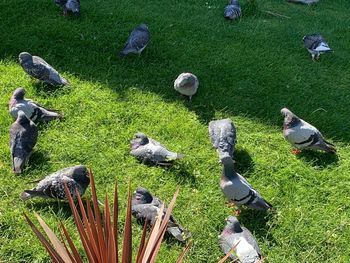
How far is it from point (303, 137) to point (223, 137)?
0.95 m

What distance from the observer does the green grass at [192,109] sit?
430cm

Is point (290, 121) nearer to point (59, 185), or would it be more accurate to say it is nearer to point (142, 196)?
point (142, 196)

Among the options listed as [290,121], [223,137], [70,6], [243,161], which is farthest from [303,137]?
[70,6]

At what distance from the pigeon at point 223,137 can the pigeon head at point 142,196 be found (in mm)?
969

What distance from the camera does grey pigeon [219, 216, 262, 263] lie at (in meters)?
3.71

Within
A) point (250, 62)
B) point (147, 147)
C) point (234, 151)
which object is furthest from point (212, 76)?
point (147, 147)

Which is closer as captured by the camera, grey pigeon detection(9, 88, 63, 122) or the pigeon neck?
the pigeon neck

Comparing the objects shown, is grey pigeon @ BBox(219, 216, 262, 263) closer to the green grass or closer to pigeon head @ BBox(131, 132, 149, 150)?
the green grass

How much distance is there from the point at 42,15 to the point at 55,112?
3.00 metres

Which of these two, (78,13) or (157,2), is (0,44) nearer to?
(78,13)

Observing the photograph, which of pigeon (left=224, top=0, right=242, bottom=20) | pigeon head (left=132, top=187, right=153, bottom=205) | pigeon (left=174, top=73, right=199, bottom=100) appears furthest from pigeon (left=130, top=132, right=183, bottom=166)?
pigeon (left=224, top=0, right=242, bottom=20)

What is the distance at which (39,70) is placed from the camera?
5.97 meters

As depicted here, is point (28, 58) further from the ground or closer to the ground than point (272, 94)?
further from the ground

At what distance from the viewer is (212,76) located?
6.75 m
